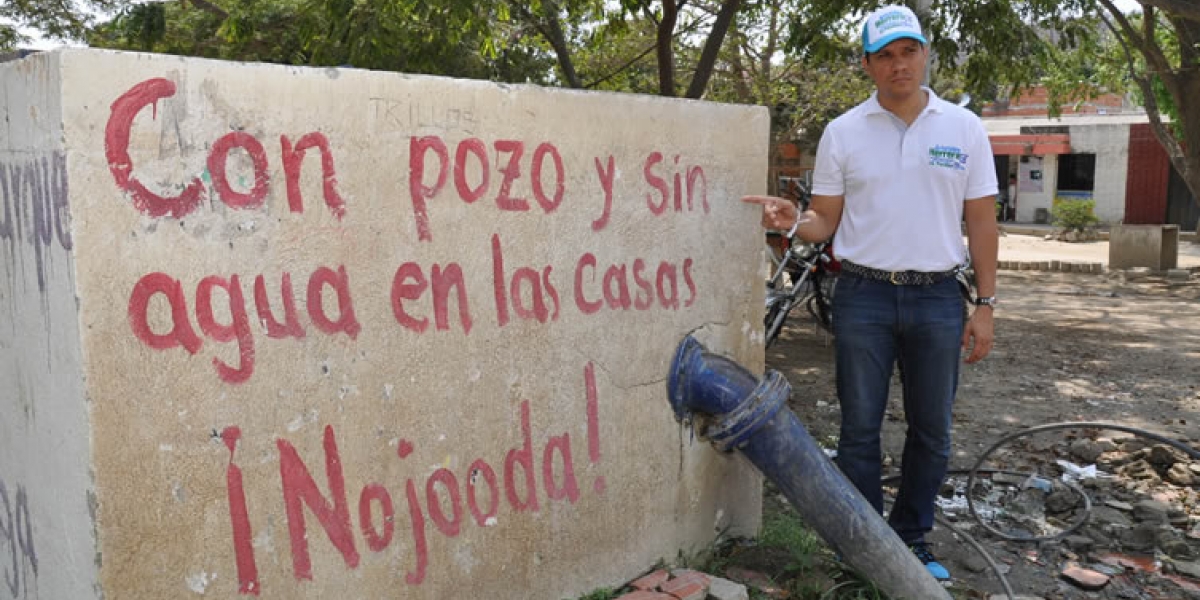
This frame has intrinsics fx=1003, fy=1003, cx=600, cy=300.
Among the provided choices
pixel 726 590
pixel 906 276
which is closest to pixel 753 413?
pixel 726 590

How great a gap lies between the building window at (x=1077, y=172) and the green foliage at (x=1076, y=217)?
6.63 meters

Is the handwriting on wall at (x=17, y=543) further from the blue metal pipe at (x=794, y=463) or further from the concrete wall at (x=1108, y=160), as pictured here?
the concrete wall at (x=1108, y=160)

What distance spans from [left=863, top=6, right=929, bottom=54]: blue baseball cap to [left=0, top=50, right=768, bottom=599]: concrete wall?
447 millimetres

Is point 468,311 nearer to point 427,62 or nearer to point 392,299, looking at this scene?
point 392,299

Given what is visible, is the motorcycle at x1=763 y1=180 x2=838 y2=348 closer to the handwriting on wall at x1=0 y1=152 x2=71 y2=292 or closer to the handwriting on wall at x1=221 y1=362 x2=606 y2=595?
the handwriting on wall at x1=221 y1=362 x2=606 y2=595

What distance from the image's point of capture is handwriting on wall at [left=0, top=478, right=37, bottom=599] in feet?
7.71

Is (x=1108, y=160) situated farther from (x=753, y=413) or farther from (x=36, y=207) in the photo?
Result: (x=36, y=207)

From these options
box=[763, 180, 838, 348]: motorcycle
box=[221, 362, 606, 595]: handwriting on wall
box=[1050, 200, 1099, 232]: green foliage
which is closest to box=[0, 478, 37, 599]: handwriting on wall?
box=[221, 362, 606, 595]: handwriting on wall

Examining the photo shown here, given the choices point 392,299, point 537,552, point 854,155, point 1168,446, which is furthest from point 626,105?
point 1168,446

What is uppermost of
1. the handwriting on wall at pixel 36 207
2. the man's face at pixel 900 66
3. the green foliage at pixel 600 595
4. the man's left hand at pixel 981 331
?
the man's face at pixel 900 66

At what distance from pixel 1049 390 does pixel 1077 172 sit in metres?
25.5

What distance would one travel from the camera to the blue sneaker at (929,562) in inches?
131

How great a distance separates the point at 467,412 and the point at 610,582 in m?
0.82

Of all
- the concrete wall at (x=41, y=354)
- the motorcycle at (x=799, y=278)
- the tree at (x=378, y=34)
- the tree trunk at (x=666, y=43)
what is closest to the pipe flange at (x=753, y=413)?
the concrete wall at (x=41, y=354)
